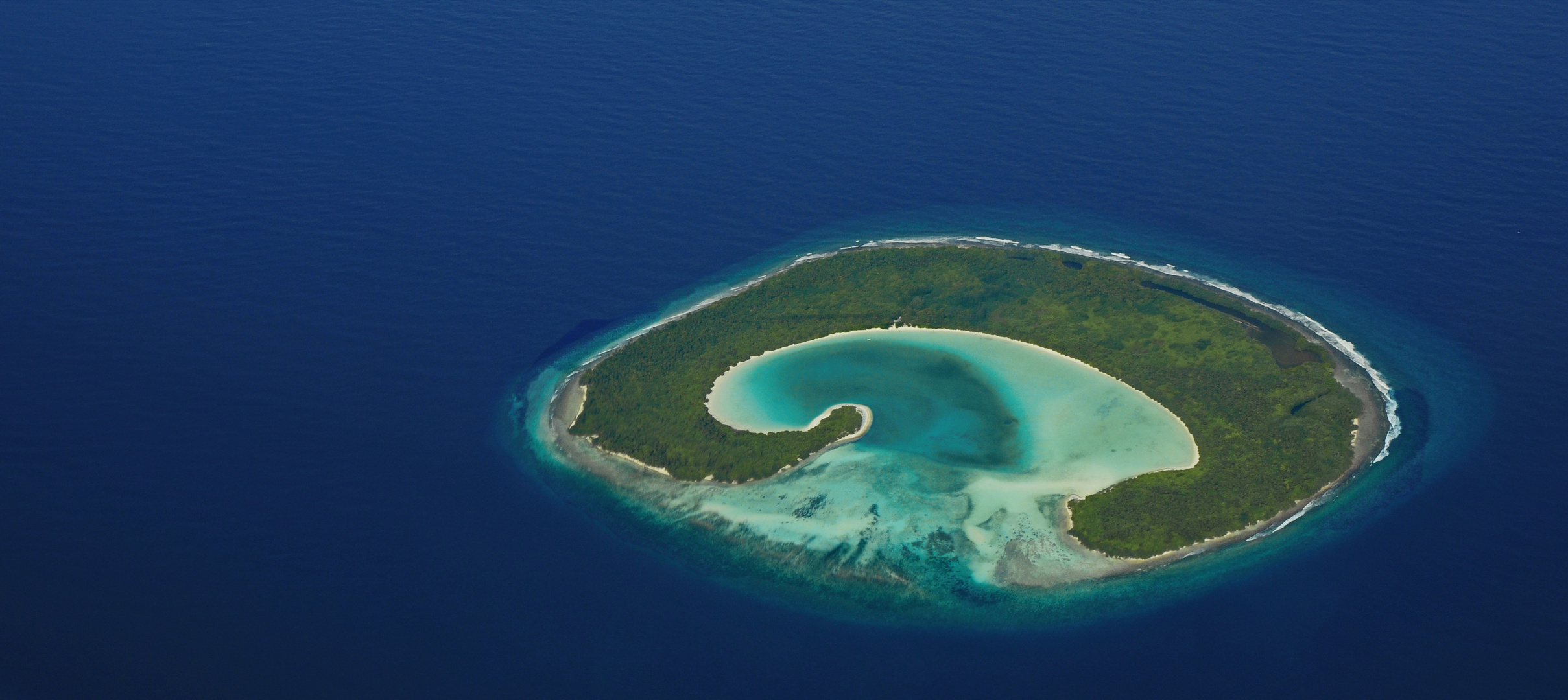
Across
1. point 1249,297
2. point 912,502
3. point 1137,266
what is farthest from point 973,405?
point 1249,297

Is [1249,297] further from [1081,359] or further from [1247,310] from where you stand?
[1081,359]

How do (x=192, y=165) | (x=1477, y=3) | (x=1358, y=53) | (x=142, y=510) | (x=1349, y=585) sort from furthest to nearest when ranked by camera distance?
(x=1477, y=3), (x=1358, y=53), (x=192, y=165), (x=142, y=510), (x=1349, y=585)

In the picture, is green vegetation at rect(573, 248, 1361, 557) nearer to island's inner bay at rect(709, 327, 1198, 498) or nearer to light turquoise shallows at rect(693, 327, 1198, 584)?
island's inner bay at rect(709, 327, 1198, 498)

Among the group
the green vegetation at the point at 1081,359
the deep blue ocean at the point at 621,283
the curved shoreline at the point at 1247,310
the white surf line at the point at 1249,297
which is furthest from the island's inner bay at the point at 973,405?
the deep blue ocean at the point at 621,283

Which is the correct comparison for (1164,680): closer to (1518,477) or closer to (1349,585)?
(1349,585)

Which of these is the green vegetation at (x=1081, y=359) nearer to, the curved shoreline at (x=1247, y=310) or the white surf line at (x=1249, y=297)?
the curved shoreline at (x=1247, y=310)

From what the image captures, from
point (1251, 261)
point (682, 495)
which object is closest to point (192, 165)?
point (682, 495)

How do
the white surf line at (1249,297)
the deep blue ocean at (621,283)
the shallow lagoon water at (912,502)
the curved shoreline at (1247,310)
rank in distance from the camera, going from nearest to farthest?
the deep blue ocean at (621,283), the shallow lagoon water at (912,502), the curved shoreline at (1247,310), the white surf line at (1249,297)
